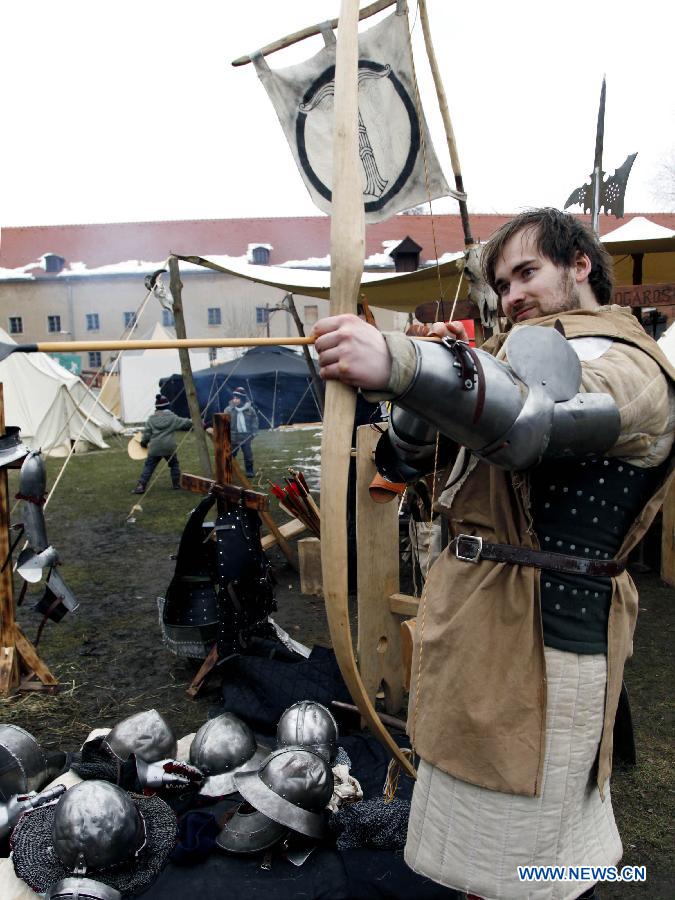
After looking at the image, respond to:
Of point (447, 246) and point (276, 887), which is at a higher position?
point (447, 246)

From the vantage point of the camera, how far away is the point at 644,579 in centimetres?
533

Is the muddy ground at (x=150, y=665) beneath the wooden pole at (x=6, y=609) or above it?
beneath

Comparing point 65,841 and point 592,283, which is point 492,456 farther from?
point 65,841

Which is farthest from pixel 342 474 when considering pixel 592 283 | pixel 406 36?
pixel 406 36

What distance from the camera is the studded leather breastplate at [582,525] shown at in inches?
52.9

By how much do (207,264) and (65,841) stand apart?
5.19m

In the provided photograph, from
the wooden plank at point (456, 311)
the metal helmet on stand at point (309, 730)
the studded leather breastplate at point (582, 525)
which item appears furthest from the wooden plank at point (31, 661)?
the studded leather breastplate at point (582, 525)

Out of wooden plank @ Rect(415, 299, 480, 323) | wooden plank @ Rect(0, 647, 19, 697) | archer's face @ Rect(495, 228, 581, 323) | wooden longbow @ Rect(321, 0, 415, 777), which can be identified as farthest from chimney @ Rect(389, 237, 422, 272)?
wooden longbow @ Rect(321, 0, 415, 777)

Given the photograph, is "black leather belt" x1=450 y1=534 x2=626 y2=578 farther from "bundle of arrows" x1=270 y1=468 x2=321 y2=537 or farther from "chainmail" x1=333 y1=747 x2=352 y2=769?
"bundle of arrows" x1=270 y1=468 x2=321 y2=537

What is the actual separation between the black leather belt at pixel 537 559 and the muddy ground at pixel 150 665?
1.52 m

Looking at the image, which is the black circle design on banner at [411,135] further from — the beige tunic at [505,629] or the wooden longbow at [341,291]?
the beige tunic at [505,629]

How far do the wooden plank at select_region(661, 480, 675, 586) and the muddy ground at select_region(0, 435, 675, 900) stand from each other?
0.38 feet

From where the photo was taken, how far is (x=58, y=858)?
7.38ft

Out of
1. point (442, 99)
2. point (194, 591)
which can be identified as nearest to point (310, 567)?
point (194, 591)
